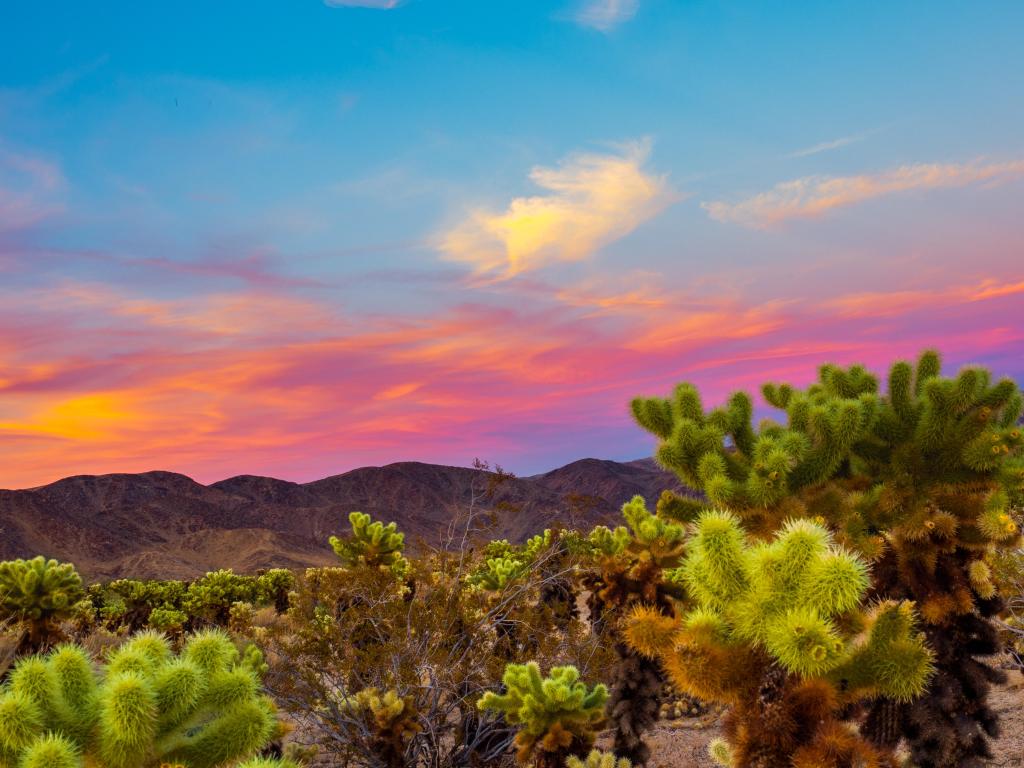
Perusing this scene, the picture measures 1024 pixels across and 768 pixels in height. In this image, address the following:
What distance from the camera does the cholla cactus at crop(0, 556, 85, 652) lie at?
11.4 metres

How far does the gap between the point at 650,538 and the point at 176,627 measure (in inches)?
510

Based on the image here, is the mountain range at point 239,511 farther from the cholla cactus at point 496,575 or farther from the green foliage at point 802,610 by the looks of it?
the green foliage at point 802,610

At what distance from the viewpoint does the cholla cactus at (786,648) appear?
3.79 metres

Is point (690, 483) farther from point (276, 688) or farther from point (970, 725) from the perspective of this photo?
point (276, 688)

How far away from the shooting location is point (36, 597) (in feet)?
37.8

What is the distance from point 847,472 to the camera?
932cm

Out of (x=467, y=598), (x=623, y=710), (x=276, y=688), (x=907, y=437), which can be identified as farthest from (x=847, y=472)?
(x=276, y=688)

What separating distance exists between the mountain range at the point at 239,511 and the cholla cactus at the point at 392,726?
36.0 meters

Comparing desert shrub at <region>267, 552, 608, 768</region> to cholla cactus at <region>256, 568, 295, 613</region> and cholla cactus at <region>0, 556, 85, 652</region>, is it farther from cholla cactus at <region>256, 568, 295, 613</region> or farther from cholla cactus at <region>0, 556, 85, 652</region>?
cholla cactus at <region>256, 568, 295, 613</region>

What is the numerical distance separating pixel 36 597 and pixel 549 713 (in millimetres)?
8585

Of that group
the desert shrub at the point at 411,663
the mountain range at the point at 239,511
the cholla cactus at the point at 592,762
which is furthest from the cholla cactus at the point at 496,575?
the mountain range at the point at 239,511

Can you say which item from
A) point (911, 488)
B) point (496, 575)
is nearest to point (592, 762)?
point (911, 488)

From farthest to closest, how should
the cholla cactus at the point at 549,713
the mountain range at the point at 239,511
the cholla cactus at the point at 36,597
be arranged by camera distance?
the mountain range at the point at 239,511 → the cholla cactus at the point at 36,597 → the cholla cactus at the point at 549,713

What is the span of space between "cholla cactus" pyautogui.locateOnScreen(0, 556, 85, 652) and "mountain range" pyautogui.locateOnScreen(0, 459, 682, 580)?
32.3 m
